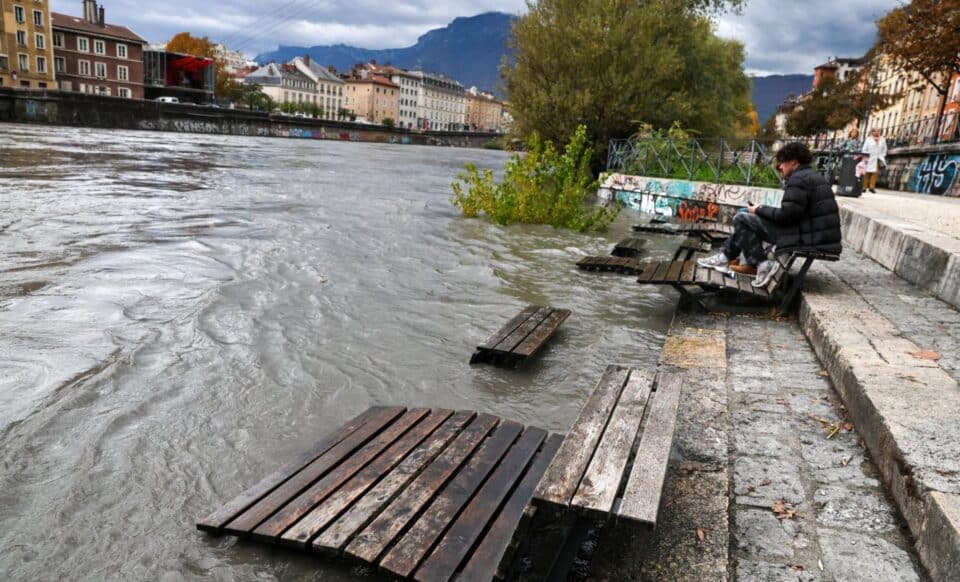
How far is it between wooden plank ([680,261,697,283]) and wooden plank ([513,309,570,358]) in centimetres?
131

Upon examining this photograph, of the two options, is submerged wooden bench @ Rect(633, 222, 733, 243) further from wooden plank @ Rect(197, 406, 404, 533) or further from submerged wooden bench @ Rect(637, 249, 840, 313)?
wooden plank @ Rect(197, 406, 404, 533)

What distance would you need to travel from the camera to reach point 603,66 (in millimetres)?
23312

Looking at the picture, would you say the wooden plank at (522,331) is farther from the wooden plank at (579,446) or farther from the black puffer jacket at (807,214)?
the black puffer jacket at (807,214)

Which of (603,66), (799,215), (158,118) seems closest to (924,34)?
(603,66)

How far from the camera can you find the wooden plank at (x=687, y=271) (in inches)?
281

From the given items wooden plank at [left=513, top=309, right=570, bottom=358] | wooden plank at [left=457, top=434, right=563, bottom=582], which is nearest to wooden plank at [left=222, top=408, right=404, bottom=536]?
wooden plank at [left=457, top=434, right=563, bottom=582]

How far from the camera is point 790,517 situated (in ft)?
10.2

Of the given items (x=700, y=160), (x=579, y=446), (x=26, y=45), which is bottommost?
(x=579, y=446)

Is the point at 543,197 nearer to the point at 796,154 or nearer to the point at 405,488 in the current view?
the point at 796,154

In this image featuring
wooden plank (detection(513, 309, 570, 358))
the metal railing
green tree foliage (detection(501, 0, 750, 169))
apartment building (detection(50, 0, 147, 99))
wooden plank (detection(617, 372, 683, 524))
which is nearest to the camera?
wooden plank (detection(617, 372, 683, 524))

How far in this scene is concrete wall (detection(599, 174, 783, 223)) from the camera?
1686 cm

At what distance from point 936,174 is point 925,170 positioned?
1.20 meters

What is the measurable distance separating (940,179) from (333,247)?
850 inches

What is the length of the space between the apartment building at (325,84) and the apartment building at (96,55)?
56895mm
